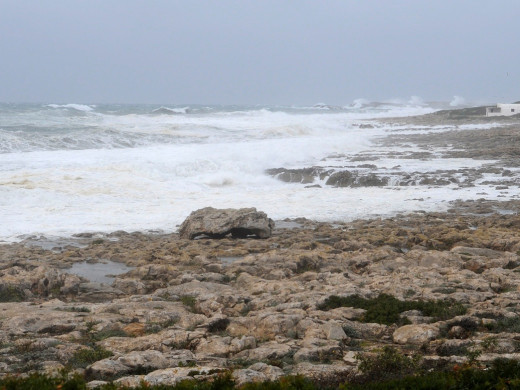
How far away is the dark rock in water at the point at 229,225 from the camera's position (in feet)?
58.7

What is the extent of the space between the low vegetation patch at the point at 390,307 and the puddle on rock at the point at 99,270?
578 centimetres

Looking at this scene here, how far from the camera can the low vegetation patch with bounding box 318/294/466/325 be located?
9328 millimetres

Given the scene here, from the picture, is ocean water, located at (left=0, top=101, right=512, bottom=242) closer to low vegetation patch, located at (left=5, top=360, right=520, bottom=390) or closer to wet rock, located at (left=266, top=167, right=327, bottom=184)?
wet rock, located at (left=266, top=167, right=327, bottom=184)

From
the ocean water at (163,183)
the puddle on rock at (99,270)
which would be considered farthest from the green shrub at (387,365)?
the ocean water at (163,183)

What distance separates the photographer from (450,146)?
42.3 metres

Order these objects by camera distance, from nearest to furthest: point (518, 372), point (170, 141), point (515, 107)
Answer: point (518, 372) → point (170, 141) → point (515, 107)

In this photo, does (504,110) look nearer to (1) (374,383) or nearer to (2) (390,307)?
(2) (390,307)

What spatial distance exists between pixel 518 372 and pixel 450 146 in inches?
1501

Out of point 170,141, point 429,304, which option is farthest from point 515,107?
point 429,304

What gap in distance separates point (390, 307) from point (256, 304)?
7.58ft

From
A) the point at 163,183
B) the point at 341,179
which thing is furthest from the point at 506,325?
the point at 163,183

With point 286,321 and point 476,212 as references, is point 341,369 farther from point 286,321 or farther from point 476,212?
point 476,212

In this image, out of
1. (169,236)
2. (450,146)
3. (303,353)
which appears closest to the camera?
(303,353)

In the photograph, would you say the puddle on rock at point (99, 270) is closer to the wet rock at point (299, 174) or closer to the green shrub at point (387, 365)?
the green shrub at point (387, 365)
